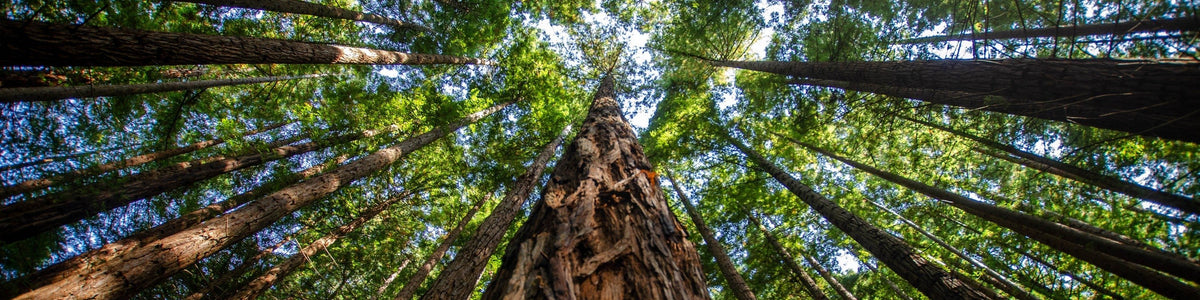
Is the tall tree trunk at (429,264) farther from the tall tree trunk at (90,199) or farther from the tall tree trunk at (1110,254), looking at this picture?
the tall tree trunk at (1110,254)

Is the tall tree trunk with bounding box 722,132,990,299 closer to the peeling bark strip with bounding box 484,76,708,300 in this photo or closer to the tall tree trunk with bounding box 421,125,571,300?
the peeling bark strip with bounding box 484,76,708,300

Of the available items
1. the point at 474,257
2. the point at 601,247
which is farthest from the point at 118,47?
the point at 601,247

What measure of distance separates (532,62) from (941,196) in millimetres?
8839

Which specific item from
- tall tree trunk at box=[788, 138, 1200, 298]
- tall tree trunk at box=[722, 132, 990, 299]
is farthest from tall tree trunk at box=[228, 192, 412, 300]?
tall tree trunk at box=[788, 138, 1200, 298]

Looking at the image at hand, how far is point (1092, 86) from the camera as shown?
2.26 meters

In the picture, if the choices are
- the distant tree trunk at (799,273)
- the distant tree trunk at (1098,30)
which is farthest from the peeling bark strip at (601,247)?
the distant tree trunk at (799,273)

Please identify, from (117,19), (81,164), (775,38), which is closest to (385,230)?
(81,164)

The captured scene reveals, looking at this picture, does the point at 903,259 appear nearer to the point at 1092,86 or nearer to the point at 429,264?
the point at 1092,86

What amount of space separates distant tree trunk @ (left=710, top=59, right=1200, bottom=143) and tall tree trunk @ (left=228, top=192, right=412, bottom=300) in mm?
8653

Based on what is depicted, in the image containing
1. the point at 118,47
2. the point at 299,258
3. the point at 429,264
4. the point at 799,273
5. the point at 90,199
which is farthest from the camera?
the point at 299,258

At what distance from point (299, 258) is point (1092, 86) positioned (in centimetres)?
1143

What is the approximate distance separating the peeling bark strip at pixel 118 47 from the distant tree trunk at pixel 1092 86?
672 centimetres

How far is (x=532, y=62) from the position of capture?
9148 millimetres

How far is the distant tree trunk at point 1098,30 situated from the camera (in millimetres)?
2127
